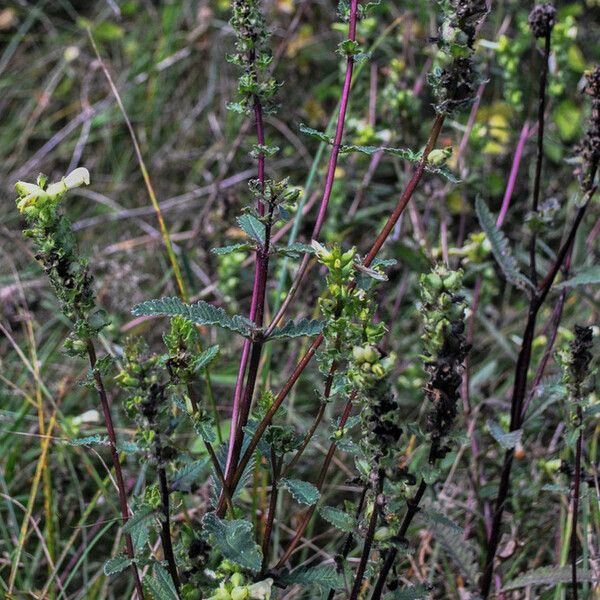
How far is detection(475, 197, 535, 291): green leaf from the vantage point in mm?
1750

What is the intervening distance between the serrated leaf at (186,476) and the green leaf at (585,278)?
94 cm

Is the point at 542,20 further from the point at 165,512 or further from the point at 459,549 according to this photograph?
the point at 165,512

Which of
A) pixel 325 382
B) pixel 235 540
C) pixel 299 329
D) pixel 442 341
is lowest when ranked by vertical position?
pixel 235 540

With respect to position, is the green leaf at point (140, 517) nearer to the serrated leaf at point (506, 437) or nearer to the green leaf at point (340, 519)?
the green leaf at point (340, 519)

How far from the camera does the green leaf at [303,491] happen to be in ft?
3.93

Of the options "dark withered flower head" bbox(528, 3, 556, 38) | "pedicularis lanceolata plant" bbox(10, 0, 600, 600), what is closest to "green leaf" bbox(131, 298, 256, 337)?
"pedicularis lanceolata plant" bbox(10, 0, 600, 600)

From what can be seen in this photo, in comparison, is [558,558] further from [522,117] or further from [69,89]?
[69,89]

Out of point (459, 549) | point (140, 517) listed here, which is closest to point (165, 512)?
point (140, 517)

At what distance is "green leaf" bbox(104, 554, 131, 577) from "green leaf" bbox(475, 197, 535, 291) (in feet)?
3.31

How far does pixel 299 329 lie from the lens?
1.31m

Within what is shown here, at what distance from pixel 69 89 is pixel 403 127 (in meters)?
2.13

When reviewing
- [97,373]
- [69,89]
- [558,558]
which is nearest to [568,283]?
[558,558]

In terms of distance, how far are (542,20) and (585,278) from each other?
0.58m

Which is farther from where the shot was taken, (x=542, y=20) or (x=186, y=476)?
(x=542, y=20)
